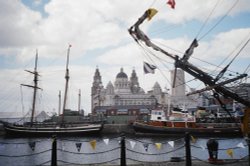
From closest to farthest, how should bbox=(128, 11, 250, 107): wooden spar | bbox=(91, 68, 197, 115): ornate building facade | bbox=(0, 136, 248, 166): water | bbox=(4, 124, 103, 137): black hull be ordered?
bbox=(0, 136, 248, 166): water, bbox=(128, 11, 250, 107): wooden spar, bbox=(4, 124, 103, 137): black hull, bbox=(91, 68, 197, 115): ornate building facade

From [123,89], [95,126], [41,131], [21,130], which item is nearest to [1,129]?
[21,130]

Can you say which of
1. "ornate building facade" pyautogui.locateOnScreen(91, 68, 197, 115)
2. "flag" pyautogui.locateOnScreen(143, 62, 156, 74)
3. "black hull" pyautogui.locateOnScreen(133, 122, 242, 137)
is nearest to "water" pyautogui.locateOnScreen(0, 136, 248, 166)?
"flag" pyautogui.locateOnScreen(143, 62, 156, 74)

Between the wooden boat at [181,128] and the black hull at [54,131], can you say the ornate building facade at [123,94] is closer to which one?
the black hull at [54,131]

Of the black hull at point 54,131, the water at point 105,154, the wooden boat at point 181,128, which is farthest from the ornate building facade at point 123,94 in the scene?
the water at point 105,154

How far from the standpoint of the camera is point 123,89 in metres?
164

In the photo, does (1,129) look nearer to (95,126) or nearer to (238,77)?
(95,126)

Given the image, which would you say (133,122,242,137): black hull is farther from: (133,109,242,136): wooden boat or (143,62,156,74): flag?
(143,62,156,74): flag

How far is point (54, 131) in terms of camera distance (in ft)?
152

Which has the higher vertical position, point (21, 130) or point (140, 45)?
point (140, 45)

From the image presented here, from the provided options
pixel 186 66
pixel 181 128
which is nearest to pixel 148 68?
pixel 186 66

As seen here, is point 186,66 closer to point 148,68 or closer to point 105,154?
point 148,68

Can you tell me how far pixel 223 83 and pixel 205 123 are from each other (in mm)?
36323

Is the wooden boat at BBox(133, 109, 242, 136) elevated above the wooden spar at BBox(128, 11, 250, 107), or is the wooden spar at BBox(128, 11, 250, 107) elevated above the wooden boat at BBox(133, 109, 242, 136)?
the wooden spar at BBox(128, 11, 250, 107)

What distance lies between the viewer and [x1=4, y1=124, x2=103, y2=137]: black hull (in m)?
45.9
